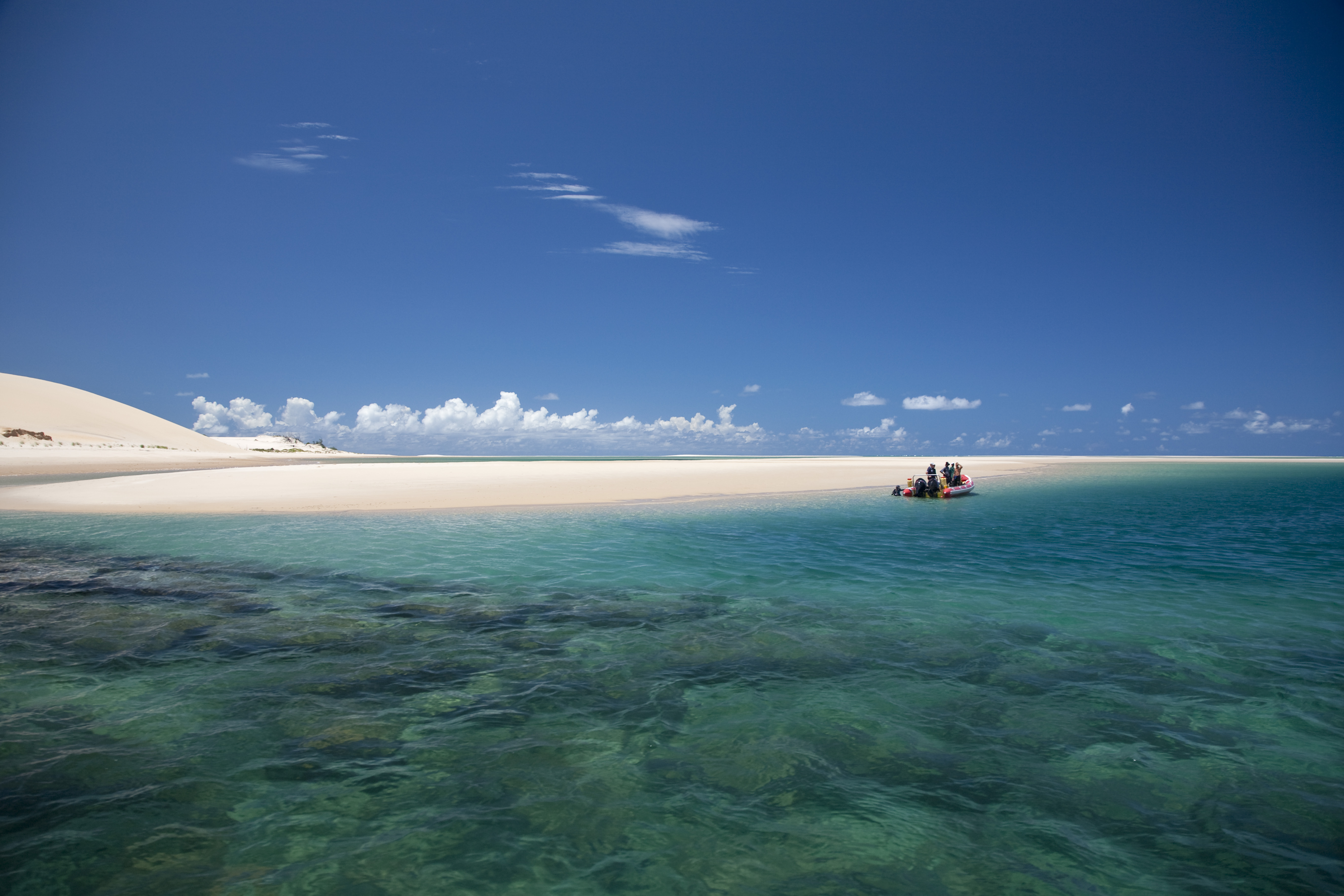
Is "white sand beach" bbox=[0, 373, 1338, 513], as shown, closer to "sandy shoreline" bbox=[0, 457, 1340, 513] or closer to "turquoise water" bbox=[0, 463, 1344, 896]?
"sandy shoreline" bbox=[0, 457, 1340, 513]

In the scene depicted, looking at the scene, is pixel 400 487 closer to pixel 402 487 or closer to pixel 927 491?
pixel 402 487

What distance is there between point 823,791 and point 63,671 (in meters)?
10.6

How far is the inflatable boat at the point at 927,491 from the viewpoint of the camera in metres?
37.7

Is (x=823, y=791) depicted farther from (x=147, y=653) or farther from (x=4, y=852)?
(x=147, y=653)

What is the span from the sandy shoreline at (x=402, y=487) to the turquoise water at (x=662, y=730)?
13.9 m

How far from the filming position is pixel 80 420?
8988cm

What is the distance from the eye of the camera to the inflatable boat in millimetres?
37656

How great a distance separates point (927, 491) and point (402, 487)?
31940 millimetres

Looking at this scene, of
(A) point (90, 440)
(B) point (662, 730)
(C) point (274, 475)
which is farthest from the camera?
(A) point (90, 440)

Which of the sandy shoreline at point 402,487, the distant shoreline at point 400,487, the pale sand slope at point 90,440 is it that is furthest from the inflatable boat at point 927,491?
the pale sand slope at point 90,440

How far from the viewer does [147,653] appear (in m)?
9.63

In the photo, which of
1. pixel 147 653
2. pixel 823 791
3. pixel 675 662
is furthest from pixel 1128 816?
pixel 147 653

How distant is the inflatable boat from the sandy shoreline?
710 cm

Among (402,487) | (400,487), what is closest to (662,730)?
(402,487)
